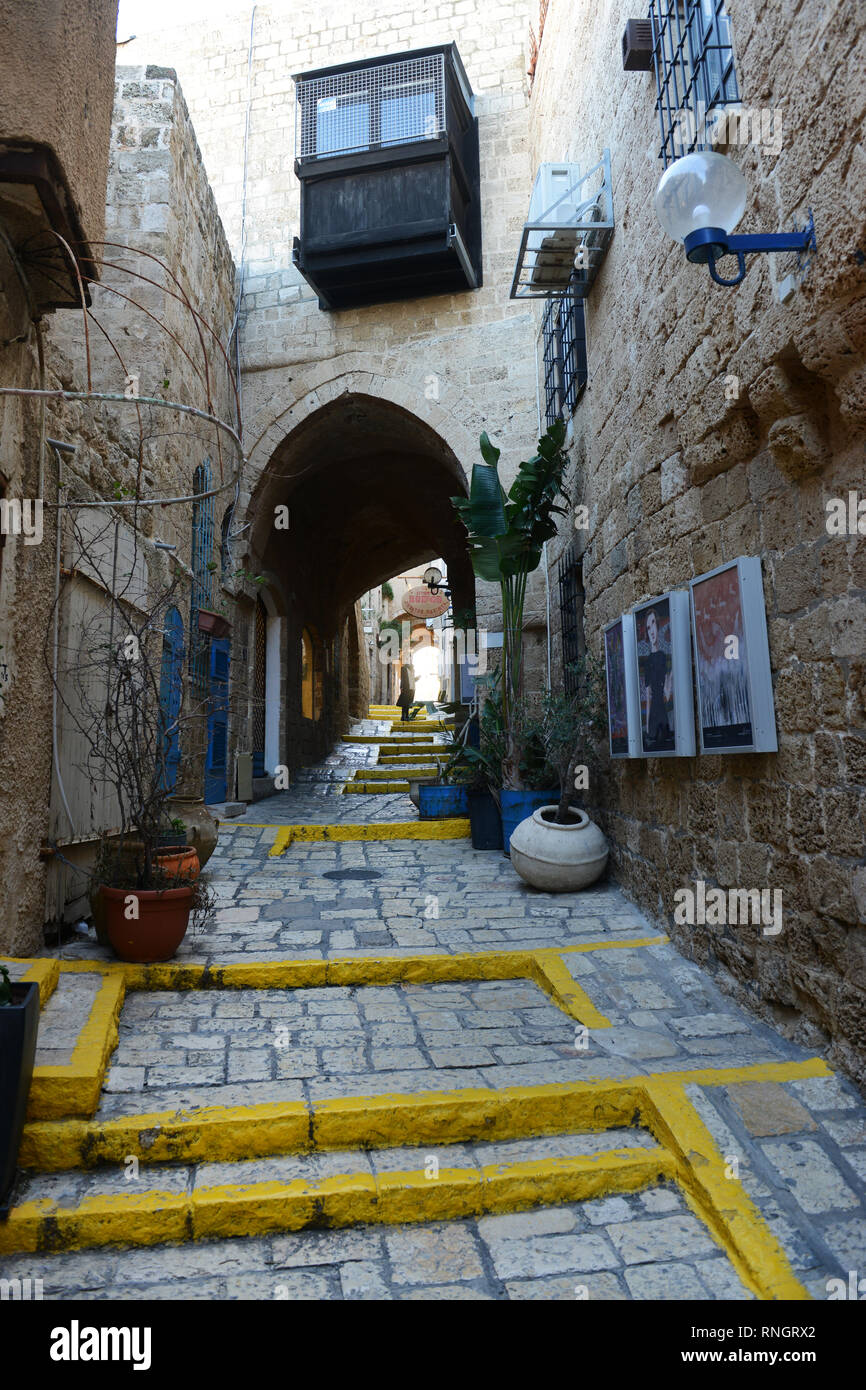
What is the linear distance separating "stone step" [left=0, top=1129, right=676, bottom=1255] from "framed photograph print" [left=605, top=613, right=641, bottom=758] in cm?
235

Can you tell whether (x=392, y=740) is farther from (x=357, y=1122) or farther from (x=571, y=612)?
(x=357, y=1122)

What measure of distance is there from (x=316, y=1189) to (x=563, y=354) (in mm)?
7254

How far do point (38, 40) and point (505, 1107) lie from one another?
4162 mm

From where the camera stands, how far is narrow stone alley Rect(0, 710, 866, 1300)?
2248 mm

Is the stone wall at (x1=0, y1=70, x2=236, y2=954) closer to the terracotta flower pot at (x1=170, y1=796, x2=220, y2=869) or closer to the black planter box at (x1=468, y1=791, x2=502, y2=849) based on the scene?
the terracotta flower pot at (x1=170, y1=796, x2=220, y2=869)

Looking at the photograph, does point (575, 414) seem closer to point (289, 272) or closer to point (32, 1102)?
point (289, 272)

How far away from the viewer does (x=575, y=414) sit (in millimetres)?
7043

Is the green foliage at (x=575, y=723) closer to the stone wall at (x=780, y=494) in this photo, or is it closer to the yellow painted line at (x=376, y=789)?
the stone wall at (x=780, y=494)

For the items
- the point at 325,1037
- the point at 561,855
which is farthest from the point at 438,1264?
the point at 561,855

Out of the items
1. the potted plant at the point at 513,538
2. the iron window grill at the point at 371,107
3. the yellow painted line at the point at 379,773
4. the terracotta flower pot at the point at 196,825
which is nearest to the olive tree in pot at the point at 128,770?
the terracotta flower pot at the point at 196,825

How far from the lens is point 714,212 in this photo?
8.76 ft

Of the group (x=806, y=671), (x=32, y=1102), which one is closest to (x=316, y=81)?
(x=806, y=671)

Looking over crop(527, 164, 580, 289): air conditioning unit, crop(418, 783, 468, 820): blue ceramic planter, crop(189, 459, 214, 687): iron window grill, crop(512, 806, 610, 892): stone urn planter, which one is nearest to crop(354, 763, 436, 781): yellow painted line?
crop(418, 783, 468, 820): blue ceramic planter

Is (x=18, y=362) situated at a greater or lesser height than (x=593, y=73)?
lesser
